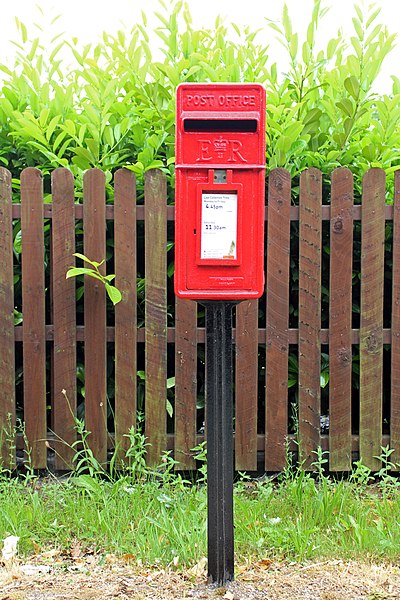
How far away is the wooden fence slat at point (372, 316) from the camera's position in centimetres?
445

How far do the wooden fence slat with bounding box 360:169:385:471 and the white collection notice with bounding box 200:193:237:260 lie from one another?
1.57 metres

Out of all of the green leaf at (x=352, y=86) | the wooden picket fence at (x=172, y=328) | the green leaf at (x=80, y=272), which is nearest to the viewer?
the green leaf at (x=80, y=272)

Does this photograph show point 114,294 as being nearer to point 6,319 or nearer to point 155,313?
point 155,313

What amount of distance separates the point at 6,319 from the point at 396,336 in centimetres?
233

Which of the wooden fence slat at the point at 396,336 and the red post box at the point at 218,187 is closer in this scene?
the red post box at the point at 218,187

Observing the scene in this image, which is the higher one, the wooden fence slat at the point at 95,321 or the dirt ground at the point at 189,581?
the wooden fence slat at the point at 95,321

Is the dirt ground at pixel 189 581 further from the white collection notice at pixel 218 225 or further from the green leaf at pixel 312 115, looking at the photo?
the green leaf at pixel 312 115

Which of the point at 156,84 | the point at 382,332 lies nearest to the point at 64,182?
the point at 156,84

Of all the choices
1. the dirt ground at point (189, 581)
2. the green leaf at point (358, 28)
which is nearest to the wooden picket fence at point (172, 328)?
the green leaf at point (358, 28)

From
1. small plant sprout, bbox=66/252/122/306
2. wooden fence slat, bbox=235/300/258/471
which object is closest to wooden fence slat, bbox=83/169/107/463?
small plant sprout, bbox=66/252/122/306

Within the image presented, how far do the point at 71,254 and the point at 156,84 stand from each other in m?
1.11

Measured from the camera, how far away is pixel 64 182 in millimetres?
4387

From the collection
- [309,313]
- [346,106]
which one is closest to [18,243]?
[309,313]

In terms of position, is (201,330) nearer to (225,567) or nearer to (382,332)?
(382,332)
